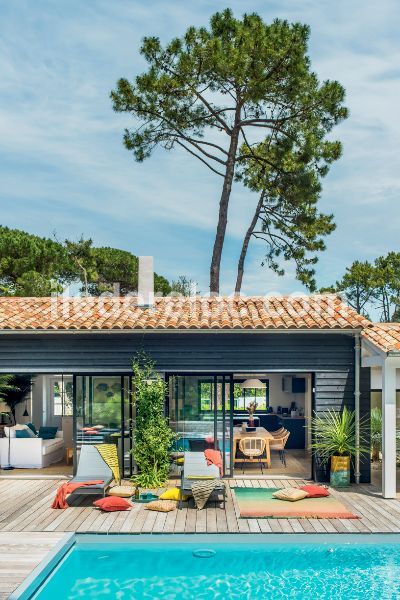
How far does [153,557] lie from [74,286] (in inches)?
1091

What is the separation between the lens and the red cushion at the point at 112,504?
10.2 meters

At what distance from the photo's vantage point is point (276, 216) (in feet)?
83.6

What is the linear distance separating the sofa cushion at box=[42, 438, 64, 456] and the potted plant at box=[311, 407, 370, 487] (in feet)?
20.0

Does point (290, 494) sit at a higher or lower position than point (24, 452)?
lower

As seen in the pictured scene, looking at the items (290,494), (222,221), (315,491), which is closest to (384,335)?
(315,491)

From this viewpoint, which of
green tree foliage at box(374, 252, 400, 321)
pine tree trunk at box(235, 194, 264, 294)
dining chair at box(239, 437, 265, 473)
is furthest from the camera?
green tree foliage at box(374, 252, 400, 321)

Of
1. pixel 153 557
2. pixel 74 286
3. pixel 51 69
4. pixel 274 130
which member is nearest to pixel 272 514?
pixel 153 557

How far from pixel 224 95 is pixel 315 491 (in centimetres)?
1512

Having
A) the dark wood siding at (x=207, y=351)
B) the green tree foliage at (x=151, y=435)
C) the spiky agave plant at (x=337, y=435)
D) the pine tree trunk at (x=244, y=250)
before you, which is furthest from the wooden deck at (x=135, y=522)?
the pine tree trunk at (x=244, y=250)

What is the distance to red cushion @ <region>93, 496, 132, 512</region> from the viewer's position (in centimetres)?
1016

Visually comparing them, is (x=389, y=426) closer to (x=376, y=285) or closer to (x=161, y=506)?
(x=161, y=506)

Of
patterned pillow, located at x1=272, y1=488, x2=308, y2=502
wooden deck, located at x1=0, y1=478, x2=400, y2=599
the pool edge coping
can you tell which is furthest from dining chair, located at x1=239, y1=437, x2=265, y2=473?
the pool edge coping

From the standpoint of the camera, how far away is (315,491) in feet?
36.6

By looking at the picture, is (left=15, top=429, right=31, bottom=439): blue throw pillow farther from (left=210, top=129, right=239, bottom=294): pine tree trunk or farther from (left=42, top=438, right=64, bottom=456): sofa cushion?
(left=210, top=129, right=239, bottom=294): pine tree trunk
